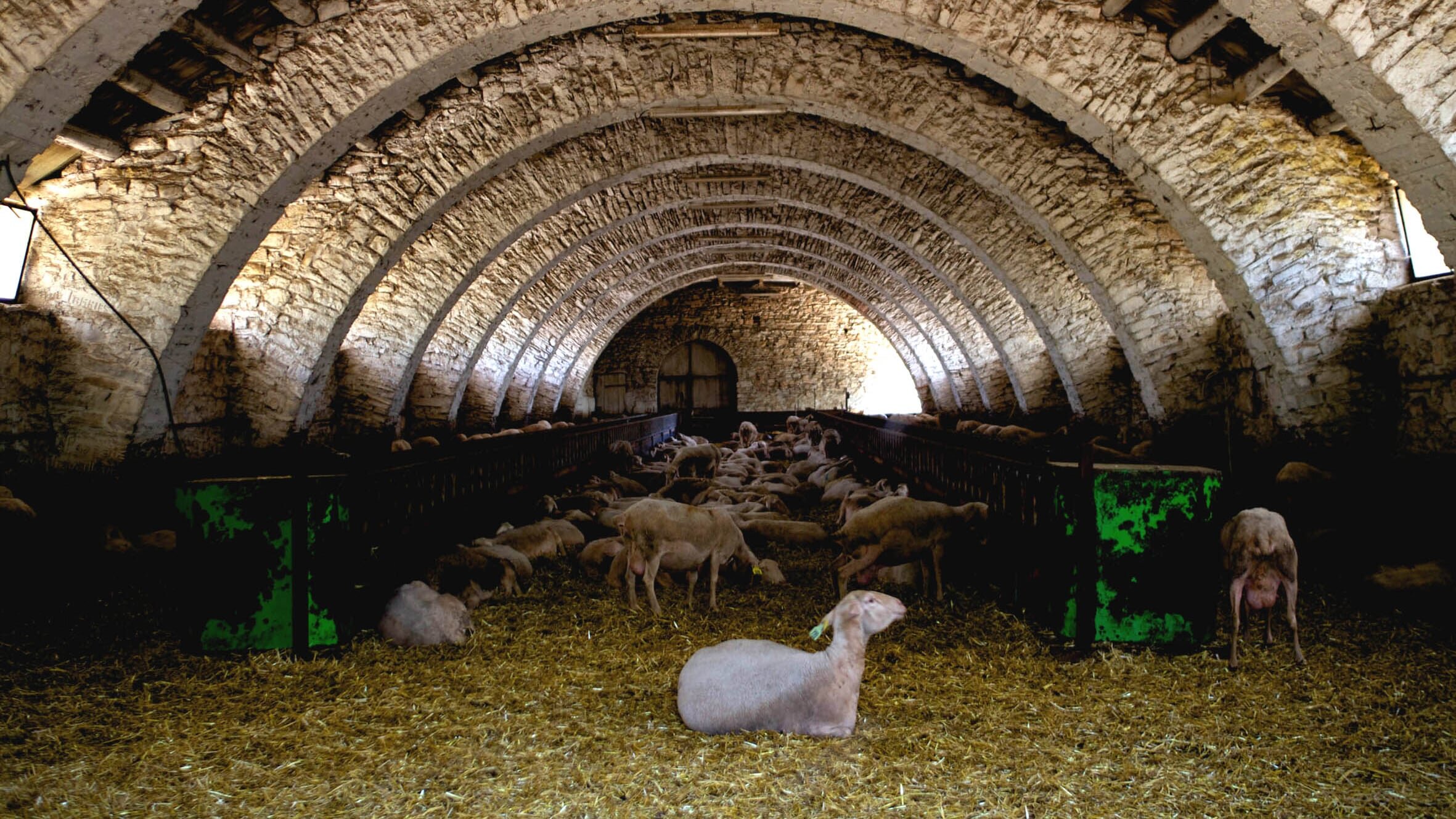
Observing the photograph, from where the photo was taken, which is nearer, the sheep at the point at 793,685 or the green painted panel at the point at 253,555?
the sheep at the point at 793,685

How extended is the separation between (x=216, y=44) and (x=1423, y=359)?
992cm

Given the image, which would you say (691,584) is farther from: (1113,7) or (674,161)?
(674,161)

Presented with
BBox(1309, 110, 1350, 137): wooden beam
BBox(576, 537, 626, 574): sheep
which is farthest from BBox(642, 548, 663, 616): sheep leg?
BBox(1309, 110, 1350, 137): wooden beam

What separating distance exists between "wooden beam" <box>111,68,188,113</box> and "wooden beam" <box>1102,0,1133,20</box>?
7268 mm

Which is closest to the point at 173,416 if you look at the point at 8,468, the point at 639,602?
the point at 8,468

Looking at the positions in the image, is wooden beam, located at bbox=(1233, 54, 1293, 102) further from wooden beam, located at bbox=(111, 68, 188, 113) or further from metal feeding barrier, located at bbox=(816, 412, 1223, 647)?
wooden beam, located at bbox=(111, 68, 188, 113)

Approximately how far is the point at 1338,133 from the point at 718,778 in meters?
7.55

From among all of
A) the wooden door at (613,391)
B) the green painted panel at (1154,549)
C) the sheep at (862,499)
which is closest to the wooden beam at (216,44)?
the sheep at (862,499)

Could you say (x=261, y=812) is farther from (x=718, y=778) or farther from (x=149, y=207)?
(x=149, y=207)

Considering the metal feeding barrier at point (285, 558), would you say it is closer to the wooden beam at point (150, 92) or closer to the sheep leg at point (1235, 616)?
the wooden beam at point (150, 92)

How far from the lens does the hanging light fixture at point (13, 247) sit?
5.98 meters

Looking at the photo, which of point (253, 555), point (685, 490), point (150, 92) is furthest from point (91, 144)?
point (685, 490)

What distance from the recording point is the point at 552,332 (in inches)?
650

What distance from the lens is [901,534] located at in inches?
185
